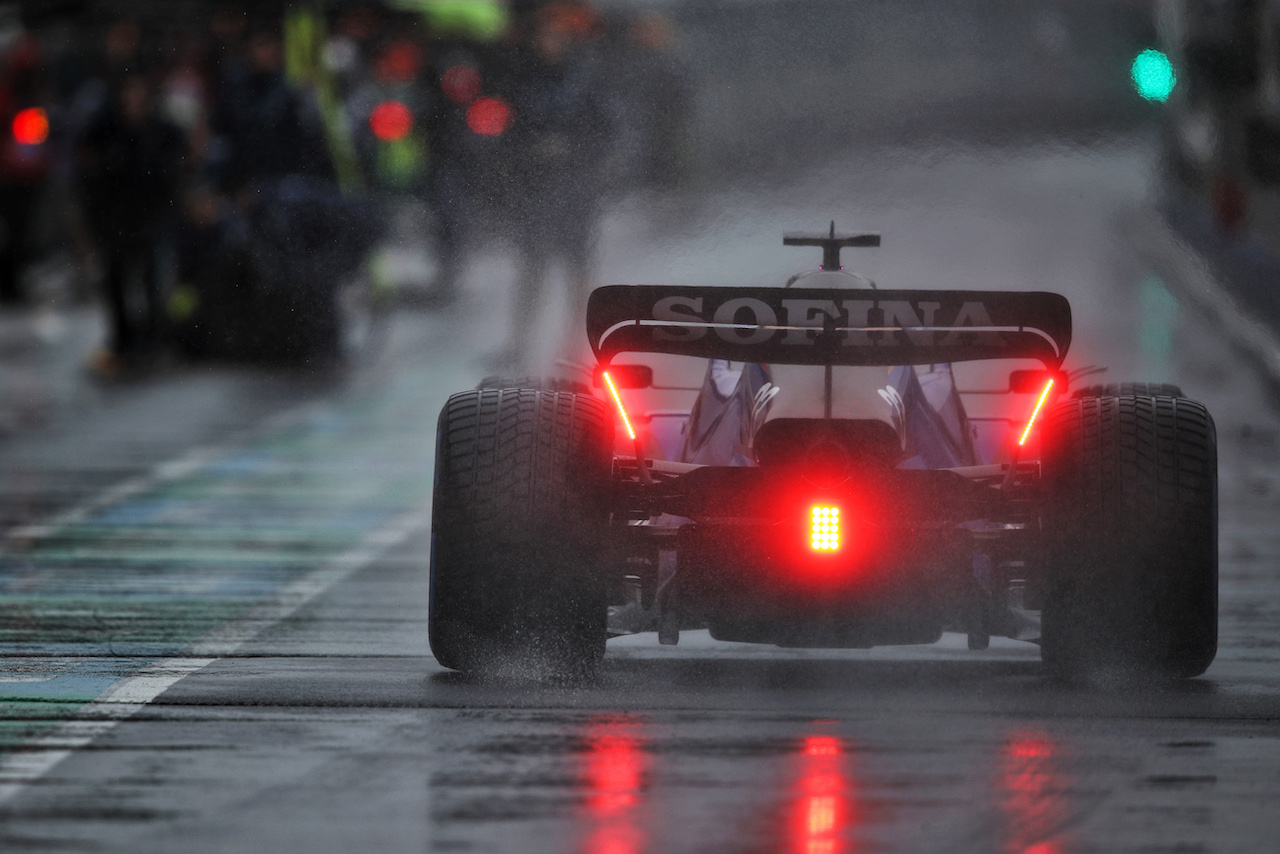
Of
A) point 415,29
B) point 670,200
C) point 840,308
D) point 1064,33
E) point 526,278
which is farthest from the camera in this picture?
point 415,29

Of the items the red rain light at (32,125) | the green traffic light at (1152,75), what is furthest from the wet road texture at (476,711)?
the red rain light at (32,125)

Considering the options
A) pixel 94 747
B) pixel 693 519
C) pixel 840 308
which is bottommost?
pixel 94 747

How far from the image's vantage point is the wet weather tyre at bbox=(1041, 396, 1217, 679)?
7.65 metres

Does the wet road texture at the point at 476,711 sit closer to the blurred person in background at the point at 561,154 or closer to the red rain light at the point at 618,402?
the red rain light at the point at 618,402

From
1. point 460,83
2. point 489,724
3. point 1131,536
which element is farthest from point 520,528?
point 460,83

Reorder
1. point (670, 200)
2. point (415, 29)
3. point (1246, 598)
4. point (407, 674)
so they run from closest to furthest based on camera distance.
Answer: point (407, 674)
point (1246, 598)
point (670, 200)
point (415, 29)

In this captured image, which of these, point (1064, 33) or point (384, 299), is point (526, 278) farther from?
point (1064, 33)

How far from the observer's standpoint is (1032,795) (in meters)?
6.43

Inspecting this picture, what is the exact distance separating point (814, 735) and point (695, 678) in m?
1.09

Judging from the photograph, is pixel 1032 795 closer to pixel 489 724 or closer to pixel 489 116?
pixel 489 724

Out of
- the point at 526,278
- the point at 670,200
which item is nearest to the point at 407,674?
the point at 670,200

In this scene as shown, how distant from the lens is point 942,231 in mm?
22000

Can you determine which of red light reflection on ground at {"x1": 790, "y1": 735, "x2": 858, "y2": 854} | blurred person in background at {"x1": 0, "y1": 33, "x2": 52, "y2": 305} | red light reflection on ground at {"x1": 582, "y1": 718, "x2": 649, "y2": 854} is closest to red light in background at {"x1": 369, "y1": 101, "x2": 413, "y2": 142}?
blurred person in background at {"x1": 0, "y1": 33, "x2": 52, "y2": 305}

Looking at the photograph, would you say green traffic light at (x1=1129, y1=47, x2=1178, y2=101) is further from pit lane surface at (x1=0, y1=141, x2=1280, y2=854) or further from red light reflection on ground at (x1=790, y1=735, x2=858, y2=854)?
red light reflection on ground at (x1=790, y1=735, x2=858, y2=854)
